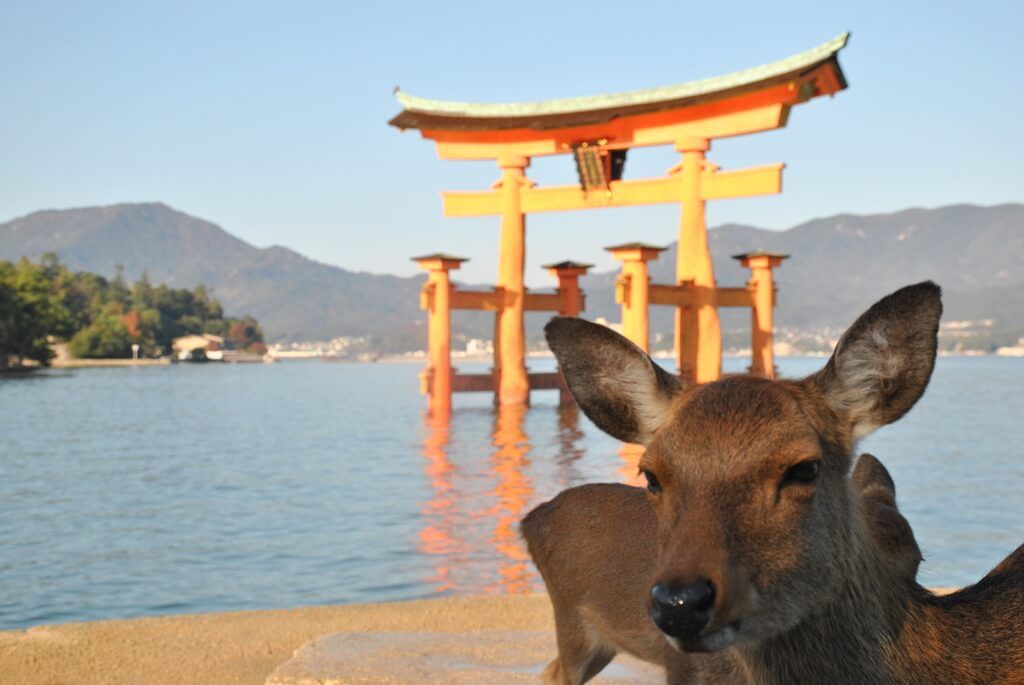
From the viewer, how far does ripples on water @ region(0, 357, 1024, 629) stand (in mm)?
9242

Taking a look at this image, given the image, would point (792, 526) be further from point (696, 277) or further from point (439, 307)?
point (439, 307)

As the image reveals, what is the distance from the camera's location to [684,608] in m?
1.92

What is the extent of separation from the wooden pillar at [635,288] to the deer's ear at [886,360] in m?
18.9

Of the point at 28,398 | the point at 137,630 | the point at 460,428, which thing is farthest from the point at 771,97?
the point at 28,398

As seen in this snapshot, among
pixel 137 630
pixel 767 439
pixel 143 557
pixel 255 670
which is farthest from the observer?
pixel 143 557

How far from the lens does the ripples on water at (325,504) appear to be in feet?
30.3

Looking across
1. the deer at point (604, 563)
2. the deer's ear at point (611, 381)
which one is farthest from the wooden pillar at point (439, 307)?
the deer's ear at point (611, 381)

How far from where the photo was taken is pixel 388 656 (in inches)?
193

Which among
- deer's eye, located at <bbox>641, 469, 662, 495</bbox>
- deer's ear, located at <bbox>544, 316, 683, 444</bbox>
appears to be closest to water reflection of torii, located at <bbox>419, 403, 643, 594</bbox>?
deer's ear, located at <bbox>544, 316, 683, 444</bbox>

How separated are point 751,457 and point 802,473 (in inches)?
4.1

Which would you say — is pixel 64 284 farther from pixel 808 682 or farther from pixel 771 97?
pixel 808 682

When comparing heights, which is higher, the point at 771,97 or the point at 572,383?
the point at 771,97

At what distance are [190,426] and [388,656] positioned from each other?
28.0m

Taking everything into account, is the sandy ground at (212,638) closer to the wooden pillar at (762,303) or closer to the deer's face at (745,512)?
the deer's face at (745,512)
